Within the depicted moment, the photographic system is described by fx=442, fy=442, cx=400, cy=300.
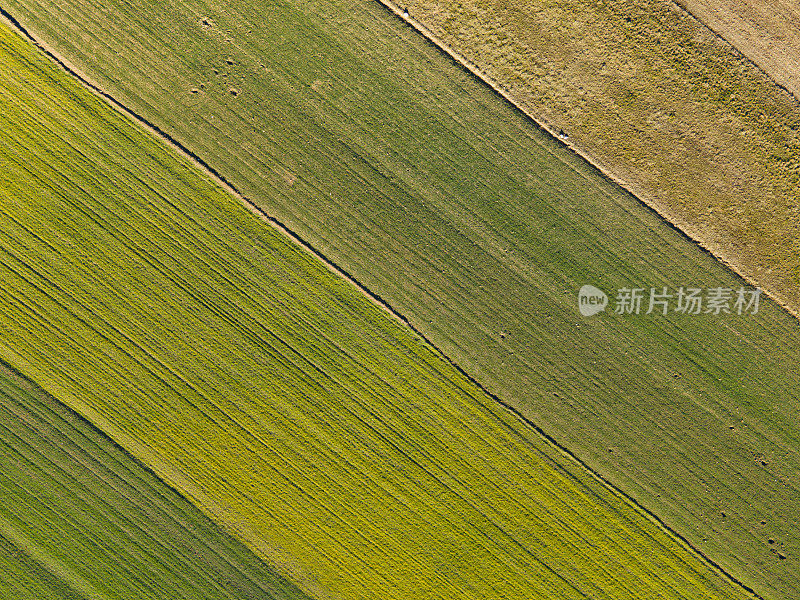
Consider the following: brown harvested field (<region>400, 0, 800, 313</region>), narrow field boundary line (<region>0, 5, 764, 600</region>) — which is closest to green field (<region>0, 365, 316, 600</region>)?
narrow field boundary line (<region>0, 5, 764, 600</region>)

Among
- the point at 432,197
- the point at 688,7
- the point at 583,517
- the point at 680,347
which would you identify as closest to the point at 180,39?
the point at 432,197

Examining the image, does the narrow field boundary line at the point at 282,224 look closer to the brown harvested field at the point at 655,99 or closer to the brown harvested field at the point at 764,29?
the brown harvested field at the point at 655,99

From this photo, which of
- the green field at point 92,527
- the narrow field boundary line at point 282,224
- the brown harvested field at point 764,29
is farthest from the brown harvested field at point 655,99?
the green field at point 92,527

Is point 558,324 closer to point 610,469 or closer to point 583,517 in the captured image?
point 610,469

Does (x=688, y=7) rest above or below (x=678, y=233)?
above

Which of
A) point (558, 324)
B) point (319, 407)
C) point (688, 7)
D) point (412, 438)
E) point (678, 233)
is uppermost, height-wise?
point (688, 7)

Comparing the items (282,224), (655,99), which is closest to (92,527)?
(282,224)
